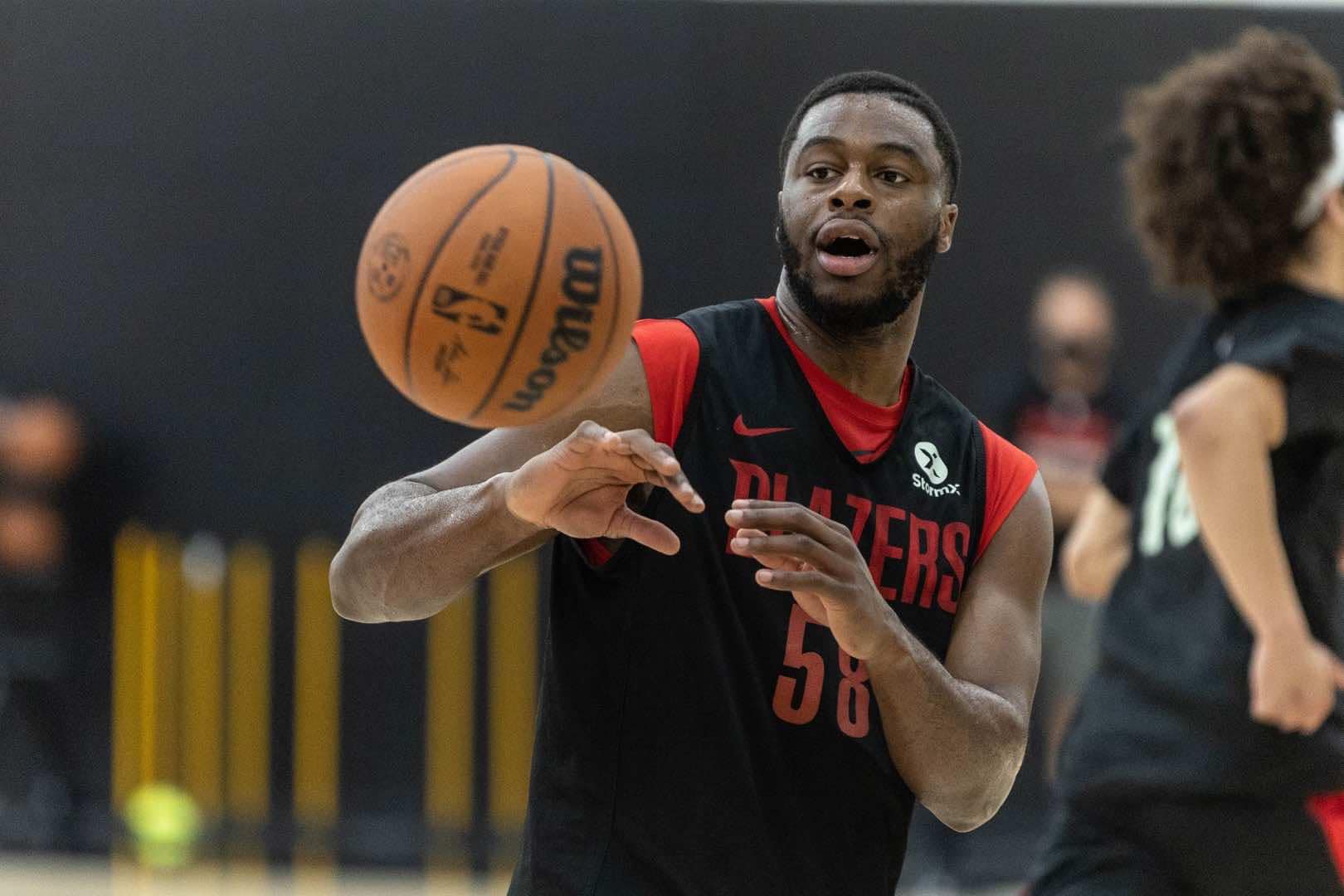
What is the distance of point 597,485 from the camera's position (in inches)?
90.9

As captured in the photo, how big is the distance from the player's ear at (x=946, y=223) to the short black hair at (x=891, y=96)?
0.11ft

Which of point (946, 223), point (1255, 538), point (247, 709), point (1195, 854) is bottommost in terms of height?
point (247, 709)

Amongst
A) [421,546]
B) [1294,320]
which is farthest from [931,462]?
[1294,320]

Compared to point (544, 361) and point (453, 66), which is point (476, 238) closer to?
point (544, 361)

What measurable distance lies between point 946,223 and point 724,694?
920 mm

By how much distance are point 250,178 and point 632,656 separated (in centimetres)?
683

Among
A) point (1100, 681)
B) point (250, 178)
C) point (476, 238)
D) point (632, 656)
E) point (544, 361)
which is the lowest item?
point (1100, 681)

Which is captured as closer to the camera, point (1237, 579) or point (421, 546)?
point (421, 546)

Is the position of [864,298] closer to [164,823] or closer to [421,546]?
[421,546]

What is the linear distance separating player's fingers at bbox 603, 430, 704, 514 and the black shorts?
180cm

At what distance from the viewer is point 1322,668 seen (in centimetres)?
358

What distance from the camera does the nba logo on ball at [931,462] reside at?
9.45 feet

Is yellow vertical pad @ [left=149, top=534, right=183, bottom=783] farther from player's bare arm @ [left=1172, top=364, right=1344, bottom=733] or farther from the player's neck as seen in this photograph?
the player's neck

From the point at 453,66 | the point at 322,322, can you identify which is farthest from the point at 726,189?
the point at 322,322
